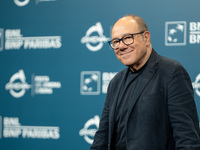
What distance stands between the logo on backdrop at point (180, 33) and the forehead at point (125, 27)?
1235 mm

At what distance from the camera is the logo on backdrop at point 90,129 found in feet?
9.68

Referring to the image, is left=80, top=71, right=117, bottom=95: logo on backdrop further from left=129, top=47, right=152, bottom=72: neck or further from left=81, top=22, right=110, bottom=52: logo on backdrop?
left=129, top=47, right=152, bottom=72: neck

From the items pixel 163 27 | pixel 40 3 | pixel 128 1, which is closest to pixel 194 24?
pixel 163 27

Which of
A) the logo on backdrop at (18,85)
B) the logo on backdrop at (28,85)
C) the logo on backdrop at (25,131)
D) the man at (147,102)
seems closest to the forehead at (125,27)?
the man at (147,102)

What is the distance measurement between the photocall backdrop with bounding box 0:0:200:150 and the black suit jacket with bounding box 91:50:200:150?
1.26 metres

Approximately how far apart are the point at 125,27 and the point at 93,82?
1.51 metres

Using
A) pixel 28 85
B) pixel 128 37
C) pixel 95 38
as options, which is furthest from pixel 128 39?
pixel 28 85

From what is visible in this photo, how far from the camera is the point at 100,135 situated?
175 centimetres

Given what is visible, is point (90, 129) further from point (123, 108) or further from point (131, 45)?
point (131, 45)

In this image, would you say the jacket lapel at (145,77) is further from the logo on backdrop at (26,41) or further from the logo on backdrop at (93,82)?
the logo on backdrop at (26,41)

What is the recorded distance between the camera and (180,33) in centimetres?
264

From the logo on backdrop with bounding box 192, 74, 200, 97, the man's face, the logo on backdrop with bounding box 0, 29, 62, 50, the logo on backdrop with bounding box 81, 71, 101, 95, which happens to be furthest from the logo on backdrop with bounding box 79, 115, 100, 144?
the man's face

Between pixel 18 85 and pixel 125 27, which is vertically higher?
pixel 125 27

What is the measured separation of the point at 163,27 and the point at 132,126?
1.51 meters
